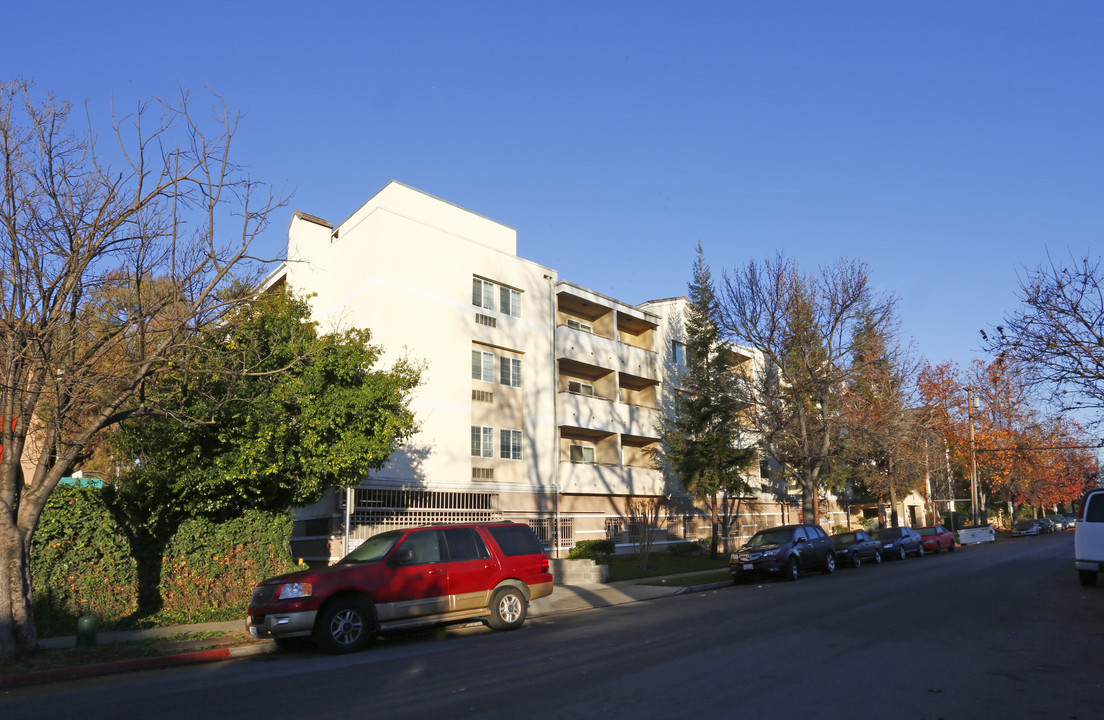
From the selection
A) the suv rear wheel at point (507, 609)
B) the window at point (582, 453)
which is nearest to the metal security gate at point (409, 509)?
the window at point (582, 453)

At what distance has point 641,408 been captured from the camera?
1419 inches

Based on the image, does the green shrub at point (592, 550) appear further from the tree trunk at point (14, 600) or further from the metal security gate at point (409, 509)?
the tree trunk at point (14, 600)

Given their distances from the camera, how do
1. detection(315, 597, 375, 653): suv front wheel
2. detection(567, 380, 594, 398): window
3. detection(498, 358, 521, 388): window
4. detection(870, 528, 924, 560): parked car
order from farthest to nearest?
1. detection(567, 380, 594, 398): window
2. detection(870, 528, 924, 560): parked car
3. detection(498, 358, 521, 388): window
4. detection(315, 597, 375, 653): suv front wheel

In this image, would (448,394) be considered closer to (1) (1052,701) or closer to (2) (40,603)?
(2) (40,603)

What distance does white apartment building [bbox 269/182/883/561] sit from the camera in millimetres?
25953

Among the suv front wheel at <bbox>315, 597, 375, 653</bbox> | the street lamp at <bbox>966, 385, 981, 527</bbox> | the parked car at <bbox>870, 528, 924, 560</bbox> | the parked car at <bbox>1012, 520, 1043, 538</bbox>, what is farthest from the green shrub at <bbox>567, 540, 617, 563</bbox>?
the parked car at <bbox>1012, 520, 1043, 538</bbox>

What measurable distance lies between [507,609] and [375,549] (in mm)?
2525

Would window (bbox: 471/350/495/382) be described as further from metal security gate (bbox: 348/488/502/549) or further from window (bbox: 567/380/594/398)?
window (bbox: 567/380/594/398)

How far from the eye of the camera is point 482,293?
29.4 metres

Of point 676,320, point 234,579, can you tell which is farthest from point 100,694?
point 676,320

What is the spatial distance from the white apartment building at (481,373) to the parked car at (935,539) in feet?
38.2

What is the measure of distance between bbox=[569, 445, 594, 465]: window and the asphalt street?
19.3 meters

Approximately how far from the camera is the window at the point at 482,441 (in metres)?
28.0

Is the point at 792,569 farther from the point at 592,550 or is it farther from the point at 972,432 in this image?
the point at 972,432
